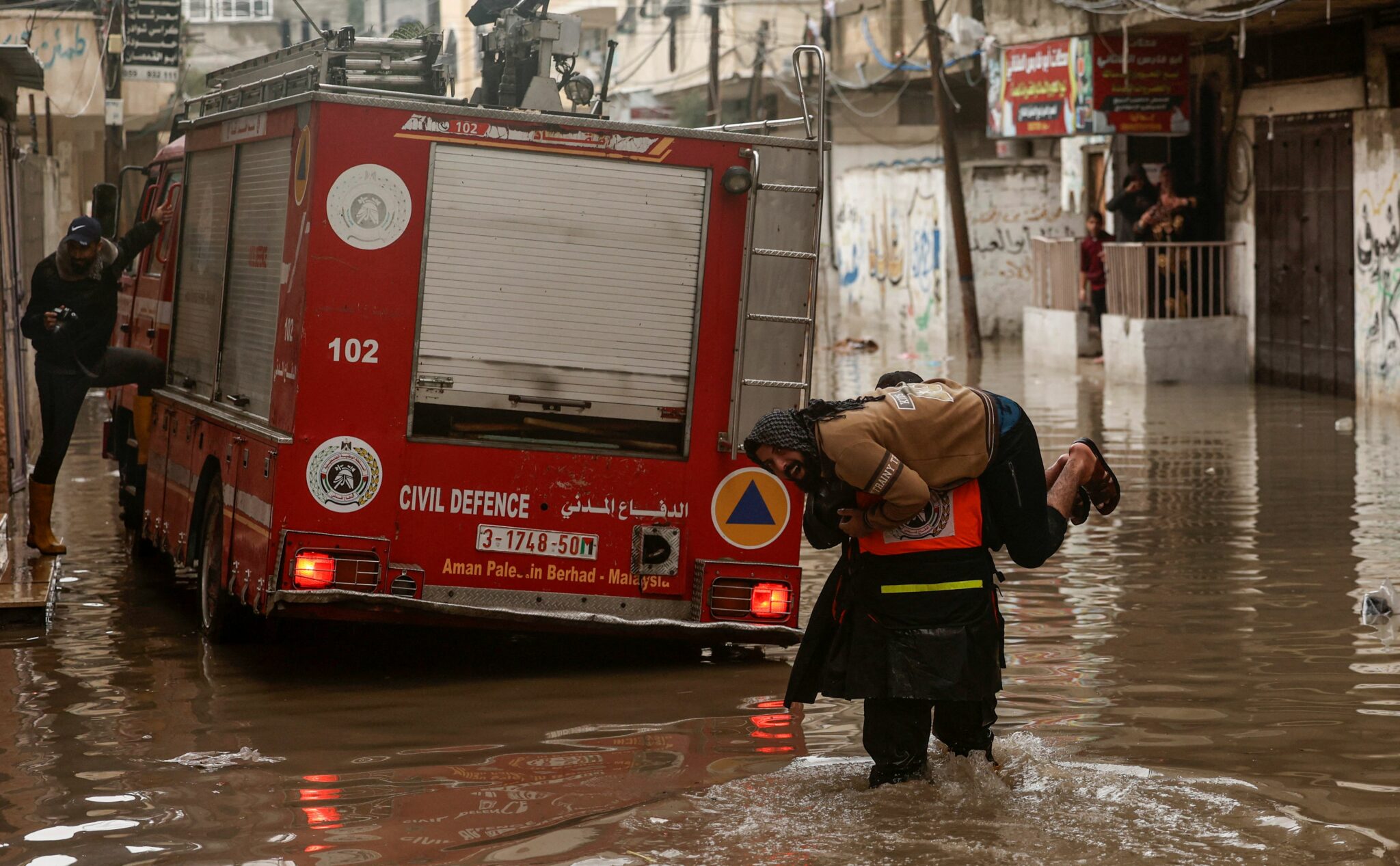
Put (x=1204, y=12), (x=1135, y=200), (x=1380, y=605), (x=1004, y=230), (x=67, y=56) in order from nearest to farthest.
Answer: (x=1380, y=605), (x=1204, y=12), (x=1135, y=200), (x=1004, y=230), (x=67, y=56)

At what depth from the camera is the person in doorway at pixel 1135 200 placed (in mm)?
22125

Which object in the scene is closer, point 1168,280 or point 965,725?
point 965,725

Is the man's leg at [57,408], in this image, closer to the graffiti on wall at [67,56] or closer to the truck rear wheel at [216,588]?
the truck rear wheel at [216,588]

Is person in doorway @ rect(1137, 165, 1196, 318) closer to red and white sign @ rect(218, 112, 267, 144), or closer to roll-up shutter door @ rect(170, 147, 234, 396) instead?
roll-up shutter door @ rect(170, 147, 234, 396)

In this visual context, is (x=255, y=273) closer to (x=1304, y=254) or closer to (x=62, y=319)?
(x=62, y=319)

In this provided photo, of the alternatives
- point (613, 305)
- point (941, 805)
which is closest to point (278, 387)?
point (613, 305)

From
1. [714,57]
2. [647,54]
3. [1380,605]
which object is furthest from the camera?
[647,54]

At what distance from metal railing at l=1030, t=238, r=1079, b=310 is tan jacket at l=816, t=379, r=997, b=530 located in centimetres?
1843

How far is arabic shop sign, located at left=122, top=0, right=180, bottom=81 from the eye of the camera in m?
25.5

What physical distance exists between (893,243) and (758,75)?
268 inches

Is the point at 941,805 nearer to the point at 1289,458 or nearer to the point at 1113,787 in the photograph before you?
the point at 1113,787

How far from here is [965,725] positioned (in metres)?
5.75

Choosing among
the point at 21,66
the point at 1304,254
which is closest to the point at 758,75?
the point at 1304,254

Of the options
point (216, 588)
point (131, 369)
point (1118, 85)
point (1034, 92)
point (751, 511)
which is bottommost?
point (216, 588)
